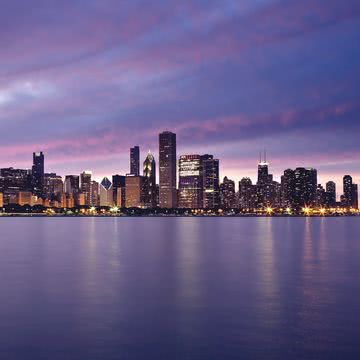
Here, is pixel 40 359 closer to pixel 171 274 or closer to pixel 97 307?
pixel 97 307

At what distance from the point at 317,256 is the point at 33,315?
47.2m

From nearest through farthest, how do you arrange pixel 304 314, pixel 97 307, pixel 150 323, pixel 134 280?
1. pixel 150 323
2. pixel 304 314
3. pixel 97 307
4. pixel 134 280

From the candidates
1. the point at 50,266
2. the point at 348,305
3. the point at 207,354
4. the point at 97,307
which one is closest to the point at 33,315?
the point at 97,307

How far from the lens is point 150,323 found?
28.3 metres

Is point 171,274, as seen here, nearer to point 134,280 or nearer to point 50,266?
point 134,280

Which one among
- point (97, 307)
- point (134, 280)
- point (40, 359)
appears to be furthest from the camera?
point (134, 280)

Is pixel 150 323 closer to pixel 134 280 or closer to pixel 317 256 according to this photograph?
pixel 134 280

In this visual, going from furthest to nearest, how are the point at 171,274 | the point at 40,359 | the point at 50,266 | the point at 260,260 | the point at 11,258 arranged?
the point at 11,258 → the point at 260,260 → the point at 50,266 → the point at 171,274 → the point at 40,359

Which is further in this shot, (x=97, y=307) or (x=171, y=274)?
(x=171, y=274)

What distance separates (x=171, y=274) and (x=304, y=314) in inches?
791

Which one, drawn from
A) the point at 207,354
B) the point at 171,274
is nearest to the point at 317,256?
the point at 171,274

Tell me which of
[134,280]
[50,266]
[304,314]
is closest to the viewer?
[304,314]

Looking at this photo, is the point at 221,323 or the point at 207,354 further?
the point at 221,323

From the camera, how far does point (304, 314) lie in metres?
30.5
